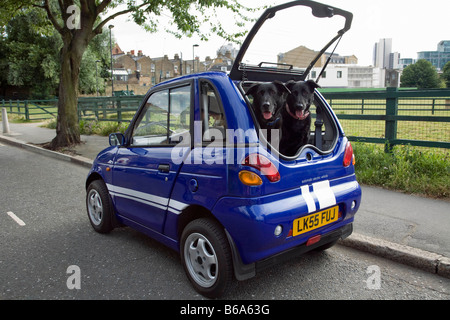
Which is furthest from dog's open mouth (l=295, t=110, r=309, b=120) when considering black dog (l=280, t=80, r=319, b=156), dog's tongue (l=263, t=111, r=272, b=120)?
dog's tongue (l=263, t=111, r=272, b=120)

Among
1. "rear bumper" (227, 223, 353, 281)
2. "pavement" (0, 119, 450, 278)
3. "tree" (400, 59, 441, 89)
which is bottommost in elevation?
"pavement" (0, 119, 450, 278)

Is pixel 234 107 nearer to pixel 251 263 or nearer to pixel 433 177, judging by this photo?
pixel 251 263

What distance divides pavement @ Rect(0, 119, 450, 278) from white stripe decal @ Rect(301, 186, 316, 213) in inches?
52.0

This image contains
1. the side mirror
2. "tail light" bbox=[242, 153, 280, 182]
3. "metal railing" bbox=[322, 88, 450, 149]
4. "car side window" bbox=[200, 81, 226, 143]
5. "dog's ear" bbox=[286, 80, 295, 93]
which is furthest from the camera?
"metal railing" bbox=[322, 88, 450, 149]

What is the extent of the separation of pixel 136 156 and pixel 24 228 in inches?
86.8

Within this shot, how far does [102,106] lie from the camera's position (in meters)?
15.7

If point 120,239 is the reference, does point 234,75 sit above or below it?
above

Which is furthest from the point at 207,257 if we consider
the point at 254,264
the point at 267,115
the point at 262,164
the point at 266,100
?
the point at 266,100

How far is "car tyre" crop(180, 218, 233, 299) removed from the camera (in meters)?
2.63

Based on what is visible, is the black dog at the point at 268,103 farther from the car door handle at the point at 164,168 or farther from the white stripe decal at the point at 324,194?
the car door handle at the point at 164,168

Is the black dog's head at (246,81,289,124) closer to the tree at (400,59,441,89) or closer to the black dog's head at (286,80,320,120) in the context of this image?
the black dog's head at (286,80,320,120)

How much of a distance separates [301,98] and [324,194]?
38.4 inches

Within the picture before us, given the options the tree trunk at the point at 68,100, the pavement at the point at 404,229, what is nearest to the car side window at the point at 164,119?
the pavement at the point at 404,229
